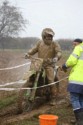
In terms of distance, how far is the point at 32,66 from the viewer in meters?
10.3

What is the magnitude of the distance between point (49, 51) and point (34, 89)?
4.38ft

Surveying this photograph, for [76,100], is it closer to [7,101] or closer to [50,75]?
[50,75]

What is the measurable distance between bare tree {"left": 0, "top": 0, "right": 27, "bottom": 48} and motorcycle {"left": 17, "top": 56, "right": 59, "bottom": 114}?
3364 centimetres

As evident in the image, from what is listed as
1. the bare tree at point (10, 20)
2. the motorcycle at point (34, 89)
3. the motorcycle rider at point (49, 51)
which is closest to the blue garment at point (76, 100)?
the motorcycle at point (34, 89)

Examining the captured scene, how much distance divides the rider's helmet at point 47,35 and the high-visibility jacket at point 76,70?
253 cm

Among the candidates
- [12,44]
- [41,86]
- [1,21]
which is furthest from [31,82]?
[12,44]

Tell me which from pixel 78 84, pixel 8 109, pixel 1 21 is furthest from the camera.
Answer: pixel 1 21

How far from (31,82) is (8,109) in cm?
86

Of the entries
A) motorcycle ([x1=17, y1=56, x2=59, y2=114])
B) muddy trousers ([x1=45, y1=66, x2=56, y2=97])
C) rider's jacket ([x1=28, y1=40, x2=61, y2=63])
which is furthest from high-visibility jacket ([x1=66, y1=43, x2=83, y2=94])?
rider's jacket ([x1=28, y1=40, x2=61, y2=63])

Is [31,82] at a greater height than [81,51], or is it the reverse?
[81,51]

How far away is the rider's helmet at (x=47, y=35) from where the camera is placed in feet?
35.3

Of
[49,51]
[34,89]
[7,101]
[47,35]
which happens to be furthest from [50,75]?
[7,101]

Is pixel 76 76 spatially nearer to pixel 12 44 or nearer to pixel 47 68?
pixel 47 68

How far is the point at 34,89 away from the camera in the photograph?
10148 mm
